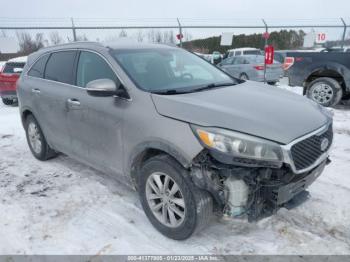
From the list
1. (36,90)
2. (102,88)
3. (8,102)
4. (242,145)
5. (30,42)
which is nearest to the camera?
(242,145)

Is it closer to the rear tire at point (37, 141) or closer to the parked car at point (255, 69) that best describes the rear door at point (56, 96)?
the rear tire at point (37, 141)

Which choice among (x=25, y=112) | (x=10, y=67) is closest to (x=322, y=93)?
(x=25, y=112)

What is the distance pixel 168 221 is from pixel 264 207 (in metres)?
0.89

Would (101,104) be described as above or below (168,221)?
above

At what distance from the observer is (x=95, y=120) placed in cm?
345

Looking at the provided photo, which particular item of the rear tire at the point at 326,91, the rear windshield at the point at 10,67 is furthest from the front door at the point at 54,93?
the rear windshield at the point at 10,67

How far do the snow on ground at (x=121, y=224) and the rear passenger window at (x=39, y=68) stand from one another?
148 centimetres

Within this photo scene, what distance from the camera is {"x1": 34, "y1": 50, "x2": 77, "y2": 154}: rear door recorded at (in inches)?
157

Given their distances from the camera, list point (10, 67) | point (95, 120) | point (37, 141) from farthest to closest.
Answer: point (10, 67), point (37, 141), point (95, 120)

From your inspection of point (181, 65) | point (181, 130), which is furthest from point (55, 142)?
point (181, 130)

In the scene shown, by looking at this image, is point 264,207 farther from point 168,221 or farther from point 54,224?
point 54,224

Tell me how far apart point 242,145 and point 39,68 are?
11.5 feet

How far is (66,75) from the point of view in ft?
13.2

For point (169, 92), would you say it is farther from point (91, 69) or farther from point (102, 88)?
point (91, 69)
